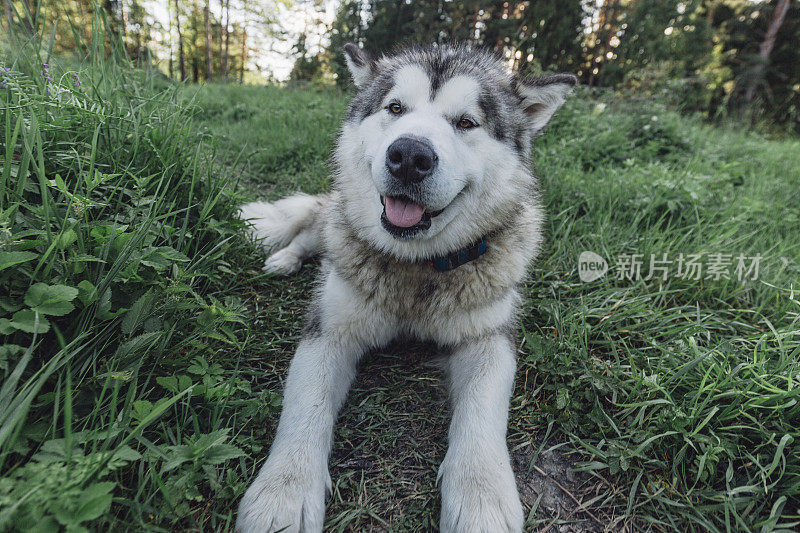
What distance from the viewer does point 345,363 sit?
1.97 metres

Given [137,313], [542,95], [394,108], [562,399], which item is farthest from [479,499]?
[542,95]

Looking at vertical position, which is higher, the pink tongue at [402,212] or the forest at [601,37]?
the forest at [601,37]

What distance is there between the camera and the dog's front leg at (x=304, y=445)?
131 cm

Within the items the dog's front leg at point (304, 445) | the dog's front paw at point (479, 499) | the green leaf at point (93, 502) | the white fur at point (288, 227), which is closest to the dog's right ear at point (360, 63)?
the white fur at point (288, 227)

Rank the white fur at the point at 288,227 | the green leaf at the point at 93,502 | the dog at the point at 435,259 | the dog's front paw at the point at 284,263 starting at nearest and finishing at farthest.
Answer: the green leaf at the point at 93,502, the dog at the point at 435,259, the dog's front paw at the point at 284,263, the white fur at the point at 288,227

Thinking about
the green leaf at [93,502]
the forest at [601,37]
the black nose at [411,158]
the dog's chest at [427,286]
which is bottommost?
the green leaf at [93,502]

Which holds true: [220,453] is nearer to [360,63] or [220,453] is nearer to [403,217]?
[403,217]

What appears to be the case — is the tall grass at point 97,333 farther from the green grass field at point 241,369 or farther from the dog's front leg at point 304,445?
the dog's front leg at point 304,445

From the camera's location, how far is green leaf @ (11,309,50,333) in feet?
3.79

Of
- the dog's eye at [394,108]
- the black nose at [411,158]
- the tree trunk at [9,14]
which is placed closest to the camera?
the black nose at [411,158]

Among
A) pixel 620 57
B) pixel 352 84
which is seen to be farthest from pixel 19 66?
pixel 620 57

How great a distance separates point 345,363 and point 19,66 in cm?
260

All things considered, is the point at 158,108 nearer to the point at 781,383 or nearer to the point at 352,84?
the point at 352,84

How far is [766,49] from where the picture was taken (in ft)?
42.1
